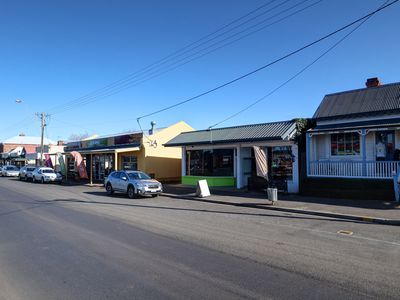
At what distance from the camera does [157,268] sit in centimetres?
662

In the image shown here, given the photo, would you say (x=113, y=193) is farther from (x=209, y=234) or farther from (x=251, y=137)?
(x=209, y=234)

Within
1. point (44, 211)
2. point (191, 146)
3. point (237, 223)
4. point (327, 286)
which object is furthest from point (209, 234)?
point (191, 146)

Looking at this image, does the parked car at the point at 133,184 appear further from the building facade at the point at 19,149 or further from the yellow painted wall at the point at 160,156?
the building facade at the point at 19,149

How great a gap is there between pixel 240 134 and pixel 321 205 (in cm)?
887

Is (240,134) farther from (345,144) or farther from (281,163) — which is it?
(345,144)

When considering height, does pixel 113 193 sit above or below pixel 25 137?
below

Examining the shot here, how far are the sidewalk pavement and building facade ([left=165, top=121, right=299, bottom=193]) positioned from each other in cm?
219

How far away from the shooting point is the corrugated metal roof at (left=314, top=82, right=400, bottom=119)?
18438mm

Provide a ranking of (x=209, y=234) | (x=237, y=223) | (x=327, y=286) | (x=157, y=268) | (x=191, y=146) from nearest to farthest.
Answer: (x=327, y=286) < (x=157, y=268) < (x=209, y=234) < (x=237, y=223) < (x=191, y=146)

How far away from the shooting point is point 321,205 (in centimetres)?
1580

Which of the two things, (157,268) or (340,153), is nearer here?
(157,268)

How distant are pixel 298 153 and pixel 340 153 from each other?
87.5 inches

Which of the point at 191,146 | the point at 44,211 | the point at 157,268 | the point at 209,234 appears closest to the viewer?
the point at 157,268

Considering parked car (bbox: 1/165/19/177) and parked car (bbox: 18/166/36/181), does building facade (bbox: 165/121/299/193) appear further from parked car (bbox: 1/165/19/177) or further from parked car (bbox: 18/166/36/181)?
parked car (bbox: 1/165/19/177)
